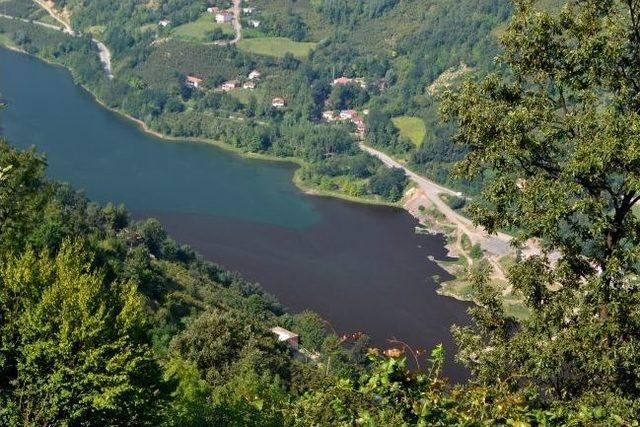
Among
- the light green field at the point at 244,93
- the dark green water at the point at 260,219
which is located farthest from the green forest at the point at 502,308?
the light green field at the point at 244,93

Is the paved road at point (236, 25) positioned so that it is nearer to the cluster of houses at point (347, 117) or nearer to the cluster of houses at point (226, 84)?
the cluster of houses at point (226, 84)

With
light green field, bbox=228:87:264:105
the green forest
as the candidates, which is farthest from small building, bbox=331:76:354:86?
the green forest

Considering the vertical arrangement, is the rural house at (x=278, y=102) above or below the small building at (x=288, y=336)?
below

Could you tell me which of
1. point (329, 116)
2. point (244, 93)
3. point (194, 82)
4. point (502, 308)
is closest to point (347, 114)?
point (329, 116)

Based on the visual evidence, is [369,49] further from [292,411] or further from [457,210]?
[292,411]

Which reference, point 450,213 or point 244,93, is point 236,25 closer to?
point 244,93

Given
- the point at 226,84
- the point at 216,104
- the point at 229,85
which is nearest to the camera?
the point at 216,104

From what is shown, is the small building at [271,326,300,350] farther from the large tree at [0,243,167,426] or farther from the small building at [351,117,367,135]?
the small building at [351,117,367,135]
